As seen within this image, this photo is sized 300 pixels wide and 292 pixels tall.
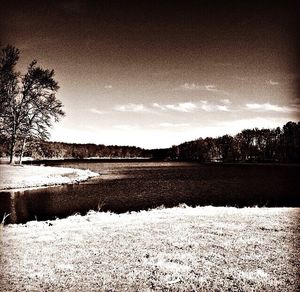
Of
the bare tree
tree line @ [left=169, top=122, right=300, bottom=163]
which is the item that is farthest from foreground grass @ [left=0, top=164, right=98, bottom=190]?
tree line @ [left=169, top=122, right=300, bottom=163]

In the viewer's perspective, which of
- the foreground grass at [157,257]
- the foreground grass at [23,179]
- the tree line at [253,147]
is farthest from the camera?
the tree line at [253,147]

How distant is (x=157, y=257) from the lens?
9086mm

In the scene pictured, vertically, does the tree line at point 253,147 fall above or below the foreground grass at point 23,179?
above

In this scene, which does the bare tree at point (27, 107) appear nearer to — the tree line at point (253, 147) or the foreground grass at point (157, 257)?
the foreground grass at point (157, 257)

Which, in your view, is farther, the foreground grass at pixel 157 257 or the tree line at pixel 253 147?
the tree line at pixel 253 147

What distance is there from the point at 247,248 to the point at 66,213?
51.9 feet

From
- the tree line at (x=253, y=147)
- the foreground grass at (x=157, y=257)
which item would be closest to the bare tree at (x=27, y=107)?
the foreground grass at (x=157, y=257)

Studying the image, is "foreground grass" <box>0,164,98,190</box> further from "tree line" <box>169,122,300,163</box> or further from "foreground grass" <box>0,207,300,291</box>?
"tree line" <box>169,122,300,163</box>

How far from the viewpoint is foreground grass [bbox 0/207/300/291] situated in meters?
7.52

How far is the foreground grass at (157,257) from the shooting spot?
7.52 metres

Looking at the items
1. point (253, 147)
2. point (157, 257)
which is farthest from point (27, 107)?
point (253, 147)

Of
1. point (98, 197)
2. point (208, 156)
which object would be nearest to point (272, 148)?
point (208, 156)

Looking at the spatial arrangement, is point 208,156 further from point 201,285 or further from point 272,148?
point 201,285

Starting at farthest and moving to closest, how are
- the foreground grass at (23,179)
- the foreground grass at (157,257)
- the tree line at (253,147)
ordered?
1. the tree line at (253,147)
2. the foreground grass at (23,179)
3. the foreground grass at (157,257)
